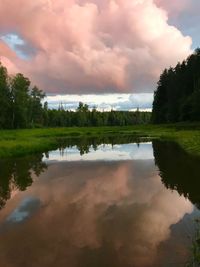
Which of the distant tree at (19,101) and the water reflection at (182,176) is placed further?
the distant tree at (19,101)

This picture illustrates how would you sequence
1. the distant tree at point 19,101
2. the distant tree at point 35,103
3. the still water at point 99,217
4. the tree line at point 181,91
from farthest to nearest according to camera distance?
the distant tree at point 35,103
the distant tree at point 19,101
the tree line at point 181,91
the still water at point 99,217

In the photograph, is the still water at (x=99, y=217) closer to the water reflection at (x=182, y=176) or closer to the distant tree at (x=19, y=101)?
the water reflection at (x=182, y=176)

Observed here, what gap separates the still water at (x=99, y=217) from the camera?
1005 centimetres

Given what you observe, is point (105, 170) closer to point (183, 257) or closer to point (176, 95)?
point (183, 257)

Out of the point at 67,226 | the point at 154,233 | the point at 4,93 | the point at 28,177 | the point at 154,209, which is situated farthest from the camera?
the point at 4,93

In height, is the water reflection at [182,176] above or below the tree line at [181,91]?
below

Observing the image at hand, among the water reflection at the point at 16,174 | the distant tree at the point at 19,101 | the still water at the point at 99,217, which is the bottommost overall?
the water reflection at the point at 16,174

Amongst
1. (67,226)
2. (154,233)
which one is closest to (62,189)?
(67,226)

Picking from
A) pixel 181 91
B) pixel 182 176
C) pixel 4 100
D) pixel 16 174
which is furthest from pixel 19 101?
pixel 182 176

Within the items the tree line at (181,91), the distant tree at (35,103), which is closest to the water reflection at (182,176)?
the tree line at (181,91)

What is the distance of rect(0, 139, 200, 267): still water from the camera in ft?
33.0

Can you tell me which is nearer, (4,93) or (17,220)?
(17,220)

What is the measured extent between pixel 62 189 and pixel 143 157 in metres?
17.1

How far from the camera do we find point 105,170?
1073 inches
